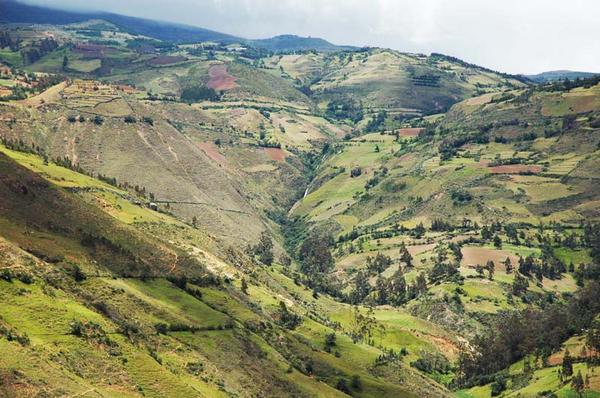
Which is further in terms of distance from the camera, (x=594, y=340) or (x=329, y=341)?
(x=329, y=341)

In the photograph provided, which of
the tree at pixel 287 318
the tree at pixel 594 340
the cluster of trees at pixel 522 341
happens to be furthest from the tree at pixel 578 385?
the tree at pixel 287 318

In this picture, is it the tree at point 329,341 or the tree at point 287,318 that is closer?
the tree at point 329,341

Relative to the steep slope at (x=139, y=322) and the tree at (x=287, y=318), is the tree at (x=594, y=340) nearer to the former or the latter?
the steep slope at (x=139, y=322)

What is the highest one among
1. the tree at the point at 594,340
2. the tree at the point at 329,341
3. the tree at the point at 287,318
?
the tree at the point at 594,340

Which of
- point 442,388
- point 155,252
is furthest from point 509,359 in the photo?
point 155,252

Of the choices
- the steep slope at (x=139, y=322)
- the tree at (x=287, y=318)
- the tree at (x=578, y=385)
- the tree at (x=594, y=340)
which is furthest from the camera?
the tree at (x=287, y=318)

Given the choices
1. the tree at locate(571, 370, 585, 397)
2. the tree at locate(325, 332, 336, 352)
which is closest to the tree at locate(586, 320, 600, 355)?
the tree at locate(571, 370, 585, 397)

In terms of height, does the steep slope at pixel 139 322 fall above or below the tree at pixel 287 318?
above

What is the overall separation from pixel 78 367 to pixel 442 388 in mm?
79643

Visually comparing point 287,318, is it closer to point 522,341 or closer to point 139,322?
point 139,322

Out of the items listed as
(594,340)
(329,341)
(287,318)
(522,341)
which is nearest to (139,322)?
(287,318)

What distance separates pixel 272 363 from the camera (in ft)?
396

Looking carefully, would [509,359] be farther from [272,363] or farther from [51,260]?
[51,260]

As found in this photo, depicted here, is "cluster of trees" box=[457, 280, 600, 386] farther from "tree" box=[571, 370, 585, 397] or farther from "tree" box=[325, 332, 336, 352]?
"tree" box=[325, 332, 336, 352]
